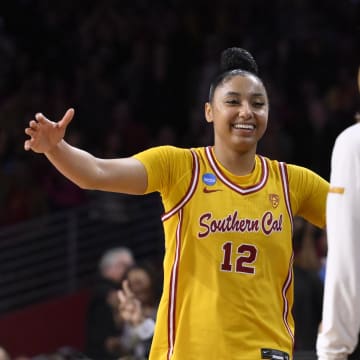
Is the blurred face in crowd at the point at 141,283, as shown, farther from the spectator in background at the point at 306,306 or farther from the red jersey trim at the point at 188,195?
the red jersey trim at the point at 188,195

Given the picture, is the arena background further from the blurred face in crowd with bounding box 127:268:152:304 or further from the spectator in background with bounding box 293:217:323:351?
the spectator in background with bounding box 293:217:323:351

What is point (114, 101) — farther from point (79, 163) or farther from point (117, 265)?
point (79, 163)

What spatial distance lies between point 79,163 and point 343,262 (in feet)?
4.81

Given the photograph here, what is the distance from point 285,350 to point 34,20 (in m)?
8.91

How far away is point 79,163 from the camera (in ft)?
15.9

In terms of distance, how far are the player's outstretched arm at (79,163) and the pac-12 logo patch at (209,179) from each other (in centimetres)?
32

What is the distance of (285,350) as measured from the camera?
5219 millimetres

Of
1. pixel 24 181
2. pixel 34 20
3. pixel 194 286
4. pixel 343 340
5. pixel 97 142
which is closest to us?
pixel 343 340

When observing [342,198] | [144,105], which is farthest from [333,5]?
[342,198]

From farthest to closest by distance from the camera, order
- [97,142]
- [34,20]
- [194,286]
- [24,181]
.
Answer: [34,20] → [97,142] → [24,181] → [194,286]

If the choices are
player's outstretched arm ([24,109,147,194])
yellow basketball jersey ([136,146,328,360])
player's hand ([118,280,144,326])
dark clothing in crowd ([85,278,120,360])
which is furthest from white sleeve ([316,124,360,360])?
dark clothing in crowd ([85,278,120,360])

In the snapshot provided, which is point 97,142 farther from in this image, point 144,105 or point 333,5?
point 333,5

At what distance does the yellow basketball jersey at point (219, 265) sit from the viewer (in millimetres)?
5102

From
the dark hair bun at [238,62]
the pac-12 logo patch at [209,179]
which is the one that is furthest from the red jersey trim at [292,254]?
the dark hair bun at [238,62]
